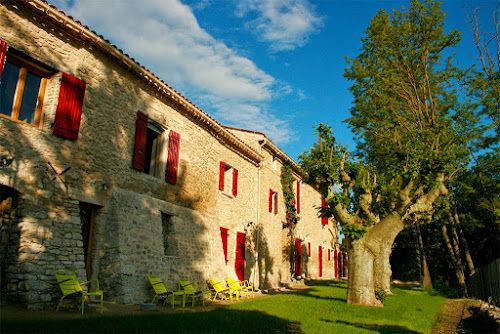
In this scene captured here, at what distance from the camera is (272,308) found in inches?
368

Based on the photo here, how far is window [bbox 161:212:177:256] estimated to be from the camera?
10797 millimetres

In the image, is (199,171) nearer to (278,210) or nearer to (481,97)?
(278,210)

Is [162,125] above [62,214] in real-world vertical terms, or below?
above

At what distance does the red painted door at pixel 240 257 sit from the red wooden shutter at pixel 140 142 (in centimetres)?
586

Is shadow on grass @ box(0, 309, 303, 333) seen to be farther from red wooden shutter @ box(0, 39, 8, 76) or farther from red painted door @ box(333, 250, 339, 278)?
red painted door @ box(333, 250, 339, 278)

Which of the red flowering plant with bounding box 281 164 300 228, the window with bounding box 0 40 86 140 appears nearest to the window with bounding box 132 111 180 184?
the window with bounding box 0 40 86 140

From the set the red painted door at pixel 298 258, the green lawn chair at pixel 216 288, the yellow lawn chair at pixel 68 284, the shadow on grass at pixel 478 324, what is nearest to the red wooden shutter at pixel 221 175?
the green lawn chair at pixel 216 288

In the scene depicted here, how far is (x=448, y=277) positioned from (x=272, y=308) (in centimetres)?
2007

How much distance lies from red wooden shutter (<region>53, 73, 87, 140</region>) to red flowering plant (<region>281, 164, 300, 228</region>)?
12.5 m

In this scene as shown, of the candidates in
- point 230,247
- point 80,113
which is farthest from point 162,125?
point 230,247

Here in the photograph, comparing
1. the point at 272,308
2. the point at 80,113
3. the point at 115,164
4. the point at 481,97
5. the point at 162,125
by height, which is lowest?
the point at 272,308

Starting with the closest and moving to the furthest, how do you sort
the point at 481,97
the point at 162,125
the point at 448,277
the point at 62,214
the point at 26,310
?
the point at 26,310
the point at 62,214
the point at 162,125
the point at 481,97
the point at 448,277

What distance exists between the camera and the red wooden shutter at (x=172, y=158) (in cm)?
1121

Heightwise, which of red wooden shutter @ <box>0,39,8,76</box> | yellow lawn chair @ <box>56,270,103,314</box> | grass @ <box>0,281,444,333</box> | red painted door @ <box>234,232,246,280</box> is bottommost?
grass @ <box>0,281,444,333</box>
